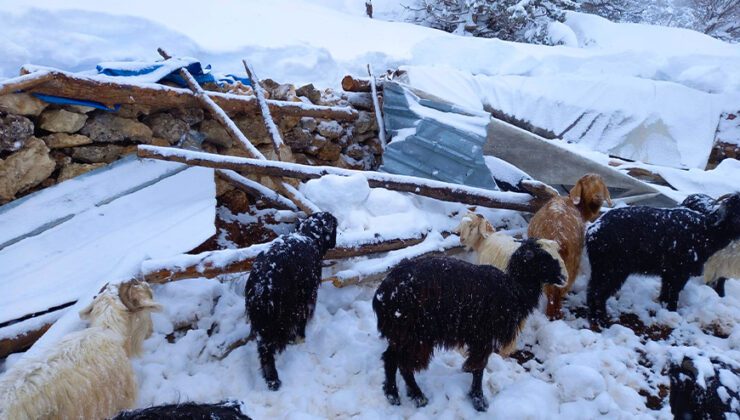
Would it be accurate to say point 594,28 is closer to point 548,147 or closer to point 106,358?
point 548,147

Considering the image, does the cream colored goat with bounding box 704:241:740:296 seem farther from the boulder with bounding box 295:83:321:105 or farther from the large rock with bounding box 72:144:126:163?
the large rock with bounding box 72:144:126:163

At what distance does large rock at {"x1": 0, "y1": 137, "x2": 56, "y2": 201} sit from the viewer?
452 cm

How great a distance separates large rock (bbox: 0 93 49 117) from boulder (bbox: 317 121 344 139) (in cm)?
394

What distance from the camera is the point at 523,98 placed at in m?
8.47

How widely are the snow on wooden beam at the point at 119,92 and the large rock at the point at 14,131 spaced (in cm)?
31

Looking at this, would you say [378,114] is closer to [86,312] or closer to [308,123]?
[308,123]

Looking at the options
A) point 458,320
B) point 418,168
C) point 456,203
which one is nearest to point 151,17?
point 418,168

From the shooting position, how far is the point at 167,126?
5.84 metres

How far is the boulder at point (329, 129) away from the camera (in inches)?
301

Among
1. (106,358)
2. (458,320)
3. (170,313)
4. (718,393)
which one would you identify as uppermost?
(718,393)

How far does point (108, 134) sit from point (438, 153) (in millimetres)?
4481

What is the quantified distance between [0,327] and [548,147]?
692 cm

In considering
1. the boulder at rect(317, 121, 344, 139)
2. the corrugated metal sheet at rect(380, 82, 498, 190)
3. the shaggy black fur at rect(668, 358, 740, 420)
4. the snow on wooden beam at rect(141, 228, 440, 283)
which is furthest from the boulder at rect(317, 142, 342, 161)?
the shaggy black fur at rect(668, 358, 740, 420)

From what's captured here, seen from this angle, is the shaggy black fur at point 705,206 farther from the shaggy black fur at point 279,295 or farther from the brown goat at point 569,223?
the shaggy black fur at point 279,295
